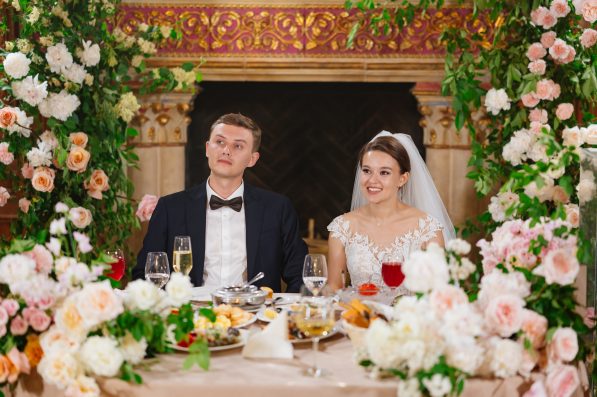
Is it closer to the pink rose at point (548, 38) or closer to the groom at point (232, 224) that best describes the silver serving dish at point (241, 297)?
the groom at point (232, 224)

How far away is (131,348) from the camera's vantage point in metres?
1.80

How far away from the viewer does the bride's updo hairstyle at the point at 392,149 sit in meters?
3.28

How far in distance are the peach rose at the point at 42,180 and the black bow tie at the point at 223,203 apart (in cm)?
89

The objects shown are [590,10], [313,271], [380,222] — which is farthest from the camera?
[380,222]

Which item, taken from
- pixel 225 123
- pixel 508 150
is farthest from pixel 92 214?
pixel 508 150

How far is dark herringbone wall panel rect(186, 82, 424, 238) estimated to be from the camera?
5246 millimetres

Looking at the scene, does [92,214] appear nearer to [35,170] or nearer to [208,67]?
[35,170]

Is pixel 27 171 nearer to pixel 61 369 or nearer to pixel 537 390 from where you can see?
pixel 61 369

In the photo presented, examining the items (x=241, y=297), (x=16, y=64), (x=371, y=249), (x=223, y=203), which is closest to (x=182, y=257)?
(x=241, y=297)

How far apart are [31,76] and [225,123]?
985 millimetres

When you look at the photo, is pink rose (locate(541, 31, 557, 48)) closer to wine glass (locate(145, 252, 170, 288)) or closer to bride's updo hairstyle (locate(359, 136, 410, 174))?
bride's updo hairstyle (locate(359, 136, 410, 174))

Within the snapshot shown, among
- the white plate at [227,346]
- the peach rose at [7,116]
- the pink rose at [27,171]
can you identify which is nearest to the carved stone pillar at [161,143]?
the pink rose at [27,171]

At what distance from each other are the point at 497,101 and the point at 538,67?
220 mm

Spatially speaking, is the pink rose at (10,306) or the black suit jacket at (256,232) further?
the black suit jacket at (256,232)
